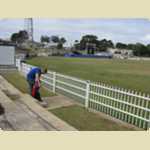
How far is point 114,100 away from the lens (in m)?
6.79

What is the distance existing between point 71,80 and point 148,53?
319ft

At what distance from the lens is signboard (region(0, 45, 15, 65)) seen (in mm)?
23312

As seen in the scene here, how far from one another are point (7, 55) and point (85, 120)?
1872cm

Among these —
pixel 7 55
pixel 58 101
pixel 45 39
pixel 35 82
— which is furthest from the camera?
pixel 45 39

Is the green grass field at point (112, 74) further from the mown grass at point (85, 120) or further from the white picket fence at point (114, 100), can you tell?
the mown grass at point (85, 120)

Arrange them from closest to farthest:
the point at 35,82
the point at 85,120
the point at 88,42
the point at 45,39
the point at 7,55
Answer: the point at 85,120 < the point at 35,82 < the point at 7,55 < the point at 88,42 < the point at 45,39

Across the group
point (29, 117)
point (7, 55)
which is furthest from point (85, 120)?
point (7, 55)

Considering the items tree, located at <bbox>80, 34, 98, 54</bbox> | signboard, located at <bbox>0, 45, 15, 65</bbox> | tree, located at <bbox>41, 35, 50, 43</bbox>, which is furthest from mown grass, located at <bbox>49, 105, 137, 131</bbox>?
tree, located at <bbox>41, 35, 50, 43</bbox>

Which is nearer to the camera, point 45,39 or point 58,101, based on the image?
point 58,101

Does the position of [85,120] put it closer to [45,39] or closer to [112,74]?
[112,74]

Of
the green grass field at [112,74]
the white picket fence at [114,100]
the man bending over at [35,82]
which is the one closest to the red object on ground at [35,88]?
the man bending over at [35,82]

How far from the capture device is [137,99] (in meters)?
6.66
